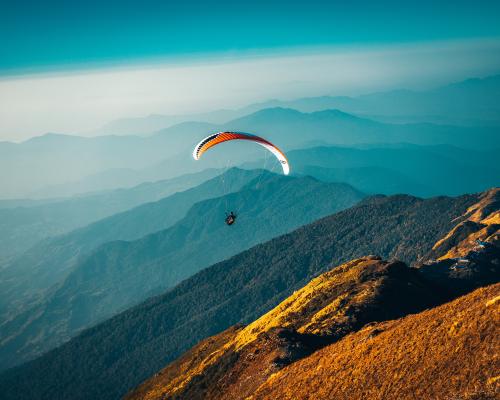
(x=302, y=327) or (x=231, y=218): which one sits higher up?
(x=231, y=218)

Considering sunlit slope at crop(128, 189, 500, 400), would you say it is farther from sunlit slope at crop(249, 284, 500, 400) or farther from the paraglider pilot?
the paraglider pilot

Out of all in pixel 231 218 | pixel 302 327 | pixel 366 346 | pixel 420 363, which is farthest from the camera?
pixel 302 327

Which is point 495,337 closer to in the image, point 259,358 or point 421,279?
point 259,358

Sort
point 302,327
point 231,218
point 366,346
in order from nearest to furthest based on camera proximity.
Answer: point 366,346 < point 231,218 < point 302,327

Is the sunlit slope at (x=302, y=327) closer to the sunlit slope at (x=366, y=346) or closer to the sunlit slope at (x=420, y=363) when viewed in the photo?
the sunlit slope at (x=366, y=346)

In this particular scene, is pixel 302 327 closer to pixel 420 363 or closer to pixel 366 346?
pixel 366 346

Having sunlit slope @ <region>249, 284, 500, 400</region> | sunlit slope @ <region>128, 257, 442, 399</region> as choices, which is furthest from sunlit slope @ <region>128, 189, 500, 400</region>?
sunlit slope @ <region>128, 257, 442, 399</region>

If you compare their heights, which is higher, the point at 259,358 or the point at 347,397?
the point at 347,397

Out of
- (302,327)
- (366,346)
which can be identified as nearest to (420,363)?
(366,346)

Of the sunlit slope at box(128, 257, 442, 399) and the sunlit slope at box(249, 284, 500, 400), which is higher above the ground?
the sunlit slope at box(249, 284, 500, 400)

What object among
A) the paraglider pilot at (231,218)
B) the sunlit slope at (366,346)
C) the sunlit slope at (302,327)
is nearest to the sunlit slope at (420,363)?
the sunlit slope at (366,346)

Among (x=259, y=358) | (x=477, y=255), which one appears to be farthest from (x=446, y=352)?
(x=477, y=255)
